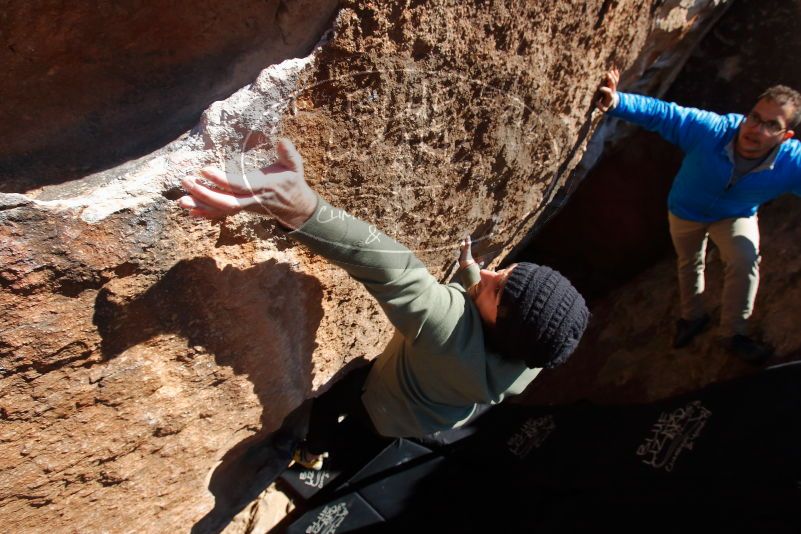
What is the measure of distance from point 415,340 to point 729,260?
124cm

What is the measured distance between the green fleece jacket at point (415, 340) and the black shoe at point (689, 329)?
3.89 feet

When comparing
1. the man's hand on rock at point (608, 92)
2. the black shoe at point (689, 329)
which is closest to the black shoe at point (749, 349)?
the black shoe at point (689, 329)

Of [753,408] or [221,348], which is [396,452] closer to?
[221,348]

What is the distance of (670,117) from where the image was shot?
5.16 feet

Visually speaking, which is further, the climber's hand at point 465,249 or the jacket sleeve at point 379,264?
the climber's hand at point 465,249

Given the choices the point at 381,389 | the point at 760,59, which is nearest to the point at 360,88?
the point at 381,389

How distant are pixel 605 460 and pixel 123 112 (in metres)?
1.34

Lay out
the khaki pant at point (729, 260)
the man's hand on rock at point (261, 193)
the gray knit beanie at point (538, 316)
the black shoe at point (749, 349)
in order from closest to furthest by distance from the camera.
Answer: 1. the man's hand on rock at point (261, 193)
2. the gray knit beanie at point (538, 316)
3. the khaki pant at point (729, 260)
4. the black shoe at point (749, 349)

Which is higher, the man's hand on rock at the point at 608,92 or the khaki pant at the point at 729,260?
the man's hand on rock at the point at 608,92

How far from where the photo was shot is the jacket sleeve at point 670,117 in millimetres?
1551

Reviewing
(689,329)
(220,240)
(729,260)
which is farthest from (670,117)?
(220,240)

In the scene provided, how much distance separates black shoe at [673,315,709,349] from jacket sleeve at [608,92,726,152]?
2.37ft

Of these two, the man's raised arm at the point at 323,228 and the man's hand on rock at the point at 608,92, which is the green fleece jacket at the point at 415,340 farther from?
the man's hand on rock at the point at 608,92

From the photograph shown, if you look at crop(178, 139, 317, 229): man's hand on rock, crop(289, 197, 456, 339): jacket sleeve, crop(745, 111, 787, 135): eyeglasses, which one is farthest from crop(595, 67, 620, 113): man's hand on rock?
crop(178, 139, 317, 229): man's hand on rock
